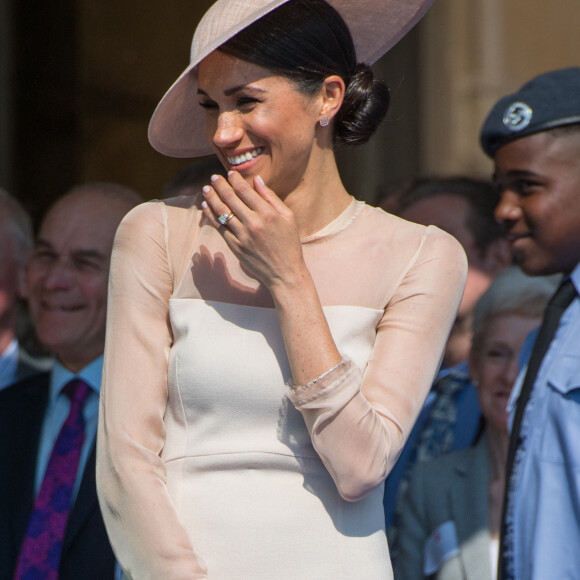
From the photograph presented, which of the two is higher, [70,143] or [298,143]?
[298,143]

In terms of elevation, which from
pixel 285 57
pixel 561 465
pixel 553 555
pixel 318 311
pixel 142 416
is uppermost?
pixel 285 57

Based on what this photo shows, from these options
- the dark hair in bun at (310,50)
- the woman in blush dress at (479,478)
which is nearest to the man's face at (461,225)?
the woman in blush dress at (479,478)

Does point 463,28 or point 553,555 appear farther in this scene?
point 463,28

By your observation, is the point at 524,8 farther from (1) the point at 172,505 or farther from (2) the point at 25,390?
(1) the point at 172,505

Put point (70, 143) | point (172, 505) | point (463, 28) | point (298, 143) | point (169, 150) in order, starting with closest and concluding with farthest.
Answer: point (172, 505), point (298, 143), point (169, 150), point (70, 143), point (463, 28)

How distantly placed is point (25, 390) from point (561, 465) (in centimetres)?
164

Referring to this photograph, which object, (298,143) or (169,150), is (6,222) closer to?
(169,150)

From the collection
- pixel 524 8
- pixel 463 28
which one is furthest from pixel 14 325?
pixel 524 8

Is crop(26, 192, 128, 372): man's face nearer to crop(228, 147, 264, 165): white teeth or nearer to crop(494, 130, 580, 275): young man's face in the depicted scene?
crop(494, 130, 580, 275): young man's face

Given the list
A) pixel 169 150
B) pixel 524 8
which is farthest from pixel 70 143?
pixel 169 150

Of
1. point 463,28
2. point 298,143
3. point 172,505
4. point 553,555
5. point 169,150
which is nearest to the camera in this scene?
point 172,505

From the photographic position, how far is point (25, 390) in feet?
11.7

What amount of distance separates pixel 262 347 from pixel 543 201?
1.41 meters

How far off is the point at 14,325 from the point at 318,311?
2.49 metres
